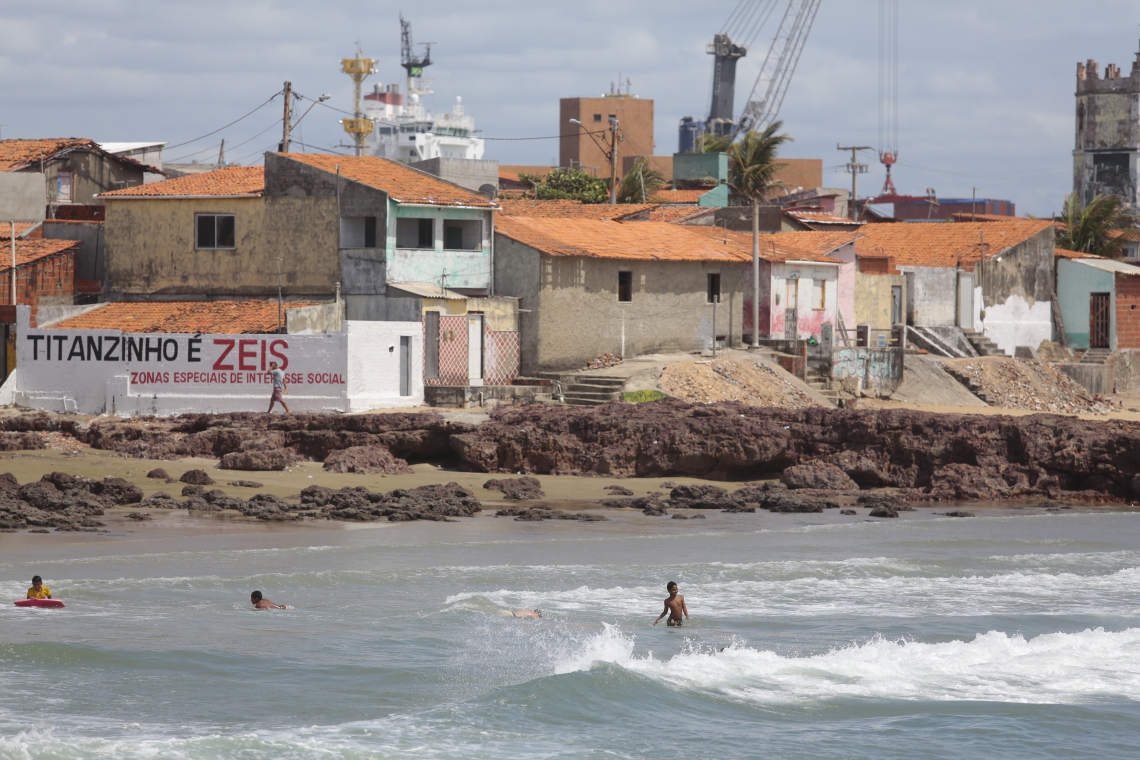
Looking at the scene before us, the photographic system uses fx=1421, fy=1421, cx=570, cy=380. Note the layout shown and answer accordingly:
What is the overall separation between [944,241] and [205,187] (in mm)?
25797

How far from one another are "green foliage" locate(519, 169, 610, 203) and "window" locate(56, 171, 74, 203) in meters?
20.6

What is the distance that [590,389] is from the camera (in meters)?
32.6

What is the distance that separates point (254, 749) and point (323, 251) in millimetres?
24419

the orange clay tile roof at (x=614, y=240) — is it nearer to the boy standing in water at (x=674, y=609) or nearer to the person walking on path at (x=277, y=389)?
the person walking on path at (x=277, y=389)

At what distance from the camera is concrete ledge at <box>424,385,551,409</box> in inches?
1198

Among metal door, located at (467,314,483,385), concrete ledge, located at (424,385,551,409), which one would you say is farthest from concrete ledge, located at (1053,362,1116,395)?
concrete ledge, located at (424,385,551,409)

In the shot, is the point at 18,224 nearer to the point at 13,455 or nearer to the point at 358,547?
the point at 13,455

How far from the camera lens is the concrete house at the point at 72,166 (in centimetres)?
4322

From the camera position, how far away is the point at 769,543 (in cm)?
2042

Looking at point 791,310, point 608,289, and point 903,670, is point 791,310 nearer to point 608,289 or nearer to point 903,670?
point 608,289

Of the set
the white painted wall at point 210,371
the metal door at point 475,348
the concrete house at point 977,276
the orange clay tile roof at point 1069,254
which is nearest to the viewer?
the white painted wall at point 210,371

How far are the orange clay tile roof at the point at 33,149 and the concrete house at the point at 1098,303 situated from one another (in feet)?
107

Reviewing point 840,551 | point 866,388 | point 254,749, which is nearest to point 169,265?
point 866,388

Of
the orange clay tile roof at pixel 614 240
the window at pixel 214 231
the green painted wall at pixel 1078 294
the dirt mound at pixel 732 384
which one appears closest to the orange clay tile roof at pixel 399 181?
the orange clay tile roof at pixel 614 240
